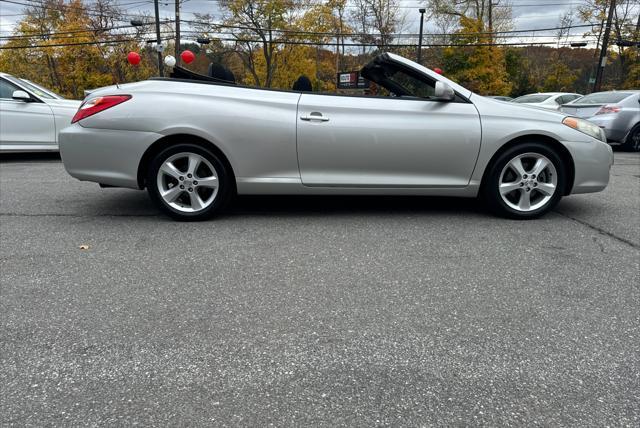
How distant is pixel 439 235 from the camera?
405 cm

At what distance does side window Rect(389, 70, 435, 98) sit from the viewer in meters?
4.44

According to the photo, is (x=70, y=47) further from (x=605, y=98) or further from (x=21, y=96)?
(x=605, y=98)

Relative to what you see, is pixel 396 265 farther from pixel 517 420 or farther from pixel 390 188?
pixel 517 420

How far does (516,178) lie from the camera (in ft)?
14.7

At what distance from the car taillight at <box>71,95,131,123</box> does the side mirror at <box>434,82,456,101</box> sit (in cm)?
268

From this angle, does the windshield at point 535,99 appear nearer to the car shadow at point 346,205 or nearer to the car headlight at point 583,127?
the car headlight at point 583,127

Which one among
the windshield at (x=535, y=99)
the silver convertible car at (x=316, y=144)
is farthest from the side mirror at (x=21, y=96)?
the windshield at (x=535, y=99)

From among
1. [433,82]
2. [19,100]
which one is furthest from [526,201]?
[19,100]

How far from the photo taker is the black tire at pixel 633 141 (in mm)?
10969

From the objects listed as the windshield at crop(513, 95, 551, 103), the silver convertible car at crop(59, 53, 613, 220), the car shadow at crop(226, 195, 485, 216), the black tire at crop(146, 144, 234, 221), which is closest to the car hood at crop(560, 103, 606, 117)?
the windshield at crop(513, 95, 551, 103)

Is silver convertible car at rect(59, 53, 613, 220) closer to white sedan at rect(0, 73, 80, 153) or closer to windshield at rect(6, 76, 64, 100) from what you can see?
→ white sedan at rect(0, 73, 80, 153)

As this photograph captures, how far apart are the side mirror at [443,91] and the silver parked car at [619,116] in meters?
7.73

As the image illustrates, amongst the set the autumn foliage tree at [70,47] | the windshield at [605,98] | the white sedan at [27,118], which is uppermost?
the autumn foliage tree at [70,47]

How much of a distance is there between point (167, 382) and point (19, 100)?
Answer: 26.2 feet
